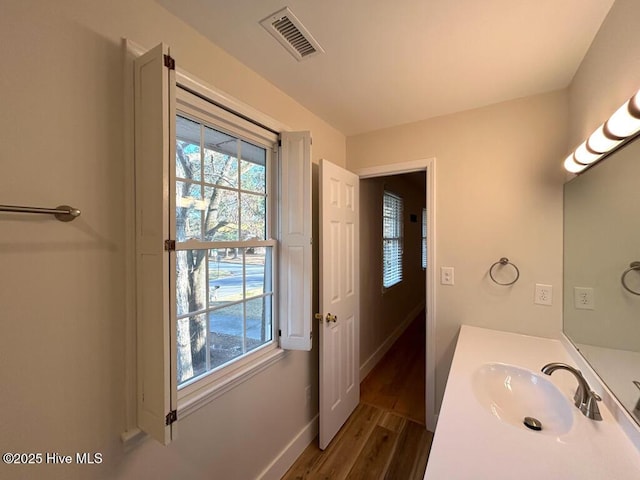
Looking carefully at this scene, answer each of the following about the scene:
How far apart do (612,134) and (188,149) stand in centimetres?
166

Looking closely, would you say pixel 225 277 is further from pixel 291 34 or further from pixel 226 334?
pixel 291 34

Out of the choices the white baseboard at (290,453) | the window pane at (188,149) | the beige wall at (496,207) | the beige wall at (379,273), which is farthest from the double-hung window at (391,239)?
the window pane at (188,149)

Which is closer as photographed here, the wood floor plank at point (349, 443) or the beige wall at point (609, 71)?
the beige wall at point (609, 71)

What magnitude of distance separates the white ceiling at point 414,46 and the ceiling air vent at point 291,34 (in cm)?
3

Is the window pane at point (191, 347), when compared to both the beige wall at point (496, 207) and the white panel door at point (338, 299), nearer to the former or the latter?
the white panel door at point (338, 299)

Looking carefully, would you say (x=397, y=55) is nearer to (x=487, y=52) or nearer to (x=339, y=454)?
(x=487, y=52)

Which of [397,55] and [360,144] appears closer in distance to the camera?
[397,55]

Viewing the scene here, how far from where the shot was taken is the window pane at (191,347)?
3.81ft

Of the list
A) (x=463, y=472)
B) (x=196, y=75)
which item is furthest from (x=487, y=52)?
(x=463, y=472)

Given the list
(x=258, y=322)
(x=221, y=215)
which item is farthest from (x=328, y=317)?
(x=221, y=215)

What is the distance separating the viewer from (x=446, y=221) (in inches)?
76.8

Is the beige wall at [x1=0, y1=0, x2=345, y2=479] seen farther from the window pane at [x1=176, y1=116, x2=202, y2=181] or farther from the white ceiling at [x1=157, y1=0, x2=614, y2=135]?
the white ceiling at [x1=157, y1=0, x2=614, y2=135]

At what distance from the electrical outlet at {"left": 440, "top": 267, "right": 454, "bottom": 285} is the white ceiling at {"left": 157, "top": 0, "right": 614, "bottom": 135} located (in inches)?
46.6

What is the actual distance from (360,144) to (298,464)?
249 cm
